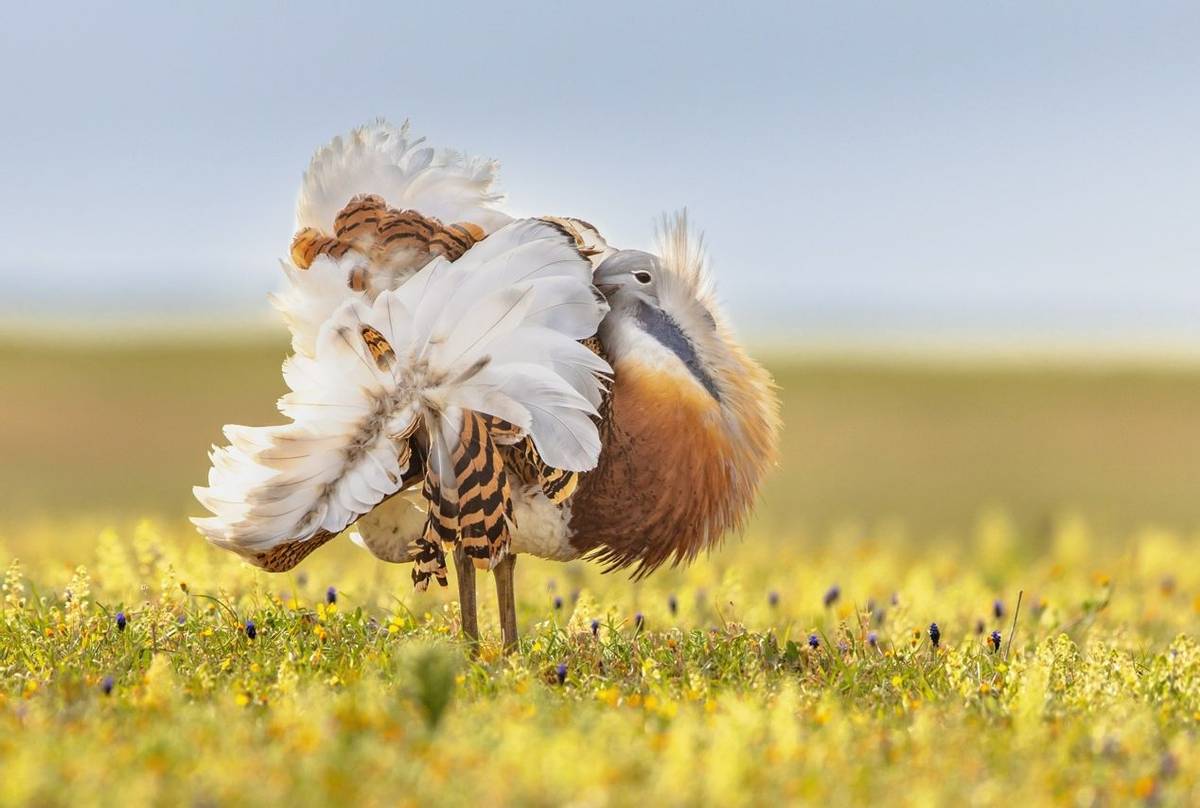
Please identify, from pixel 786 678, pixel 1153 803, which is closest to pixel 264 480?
pixel 786 678

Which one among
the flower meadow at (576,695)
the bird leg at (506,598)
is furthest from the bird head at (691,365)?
the flower meadow at (576,695)

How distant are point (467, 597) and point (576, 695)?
35.9 inches

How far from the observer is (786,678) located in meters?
4.42

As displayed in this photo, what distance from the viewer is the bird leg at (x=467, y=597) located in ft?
15.8

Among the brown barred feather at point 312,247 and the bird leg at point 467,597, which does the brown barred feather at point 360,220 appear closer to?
the brown barred feather at point 312,247

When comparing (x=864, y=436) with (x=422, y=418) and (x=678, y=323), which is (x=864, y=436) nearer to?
(x=678, y=323)

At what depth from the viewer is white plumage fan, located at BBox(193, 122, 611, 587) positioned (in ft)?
14.6

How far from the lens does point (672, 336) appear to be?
4.92 meters

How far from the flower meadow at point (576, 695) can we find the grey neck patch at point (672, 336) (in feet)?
3.11

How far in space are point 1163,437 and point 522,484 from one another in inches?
739

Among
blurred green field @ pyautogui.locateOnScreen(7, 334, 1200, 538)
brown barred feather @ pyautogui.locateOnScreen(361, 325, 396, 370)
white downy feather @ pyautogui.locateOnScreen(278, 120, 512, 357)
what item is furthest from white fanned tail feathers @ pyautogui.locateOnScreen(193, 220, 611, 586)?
blurred green field @ pyautogui.locateOnScreen(7, 334, 1200, 538)

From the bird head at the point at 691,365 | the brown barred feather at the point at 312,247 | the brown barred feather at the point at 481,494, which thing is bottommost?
the brown barred feather at the point at 481,494

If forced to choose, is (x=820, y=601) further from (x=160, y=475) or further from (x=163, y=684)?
(x=160, y=475)

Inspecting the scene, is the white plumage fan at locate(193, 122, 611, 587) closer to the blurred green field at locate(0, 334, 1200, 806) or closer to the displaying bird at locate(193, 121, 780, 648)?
the displaying bird at locate(193, 121, 780, 648)
